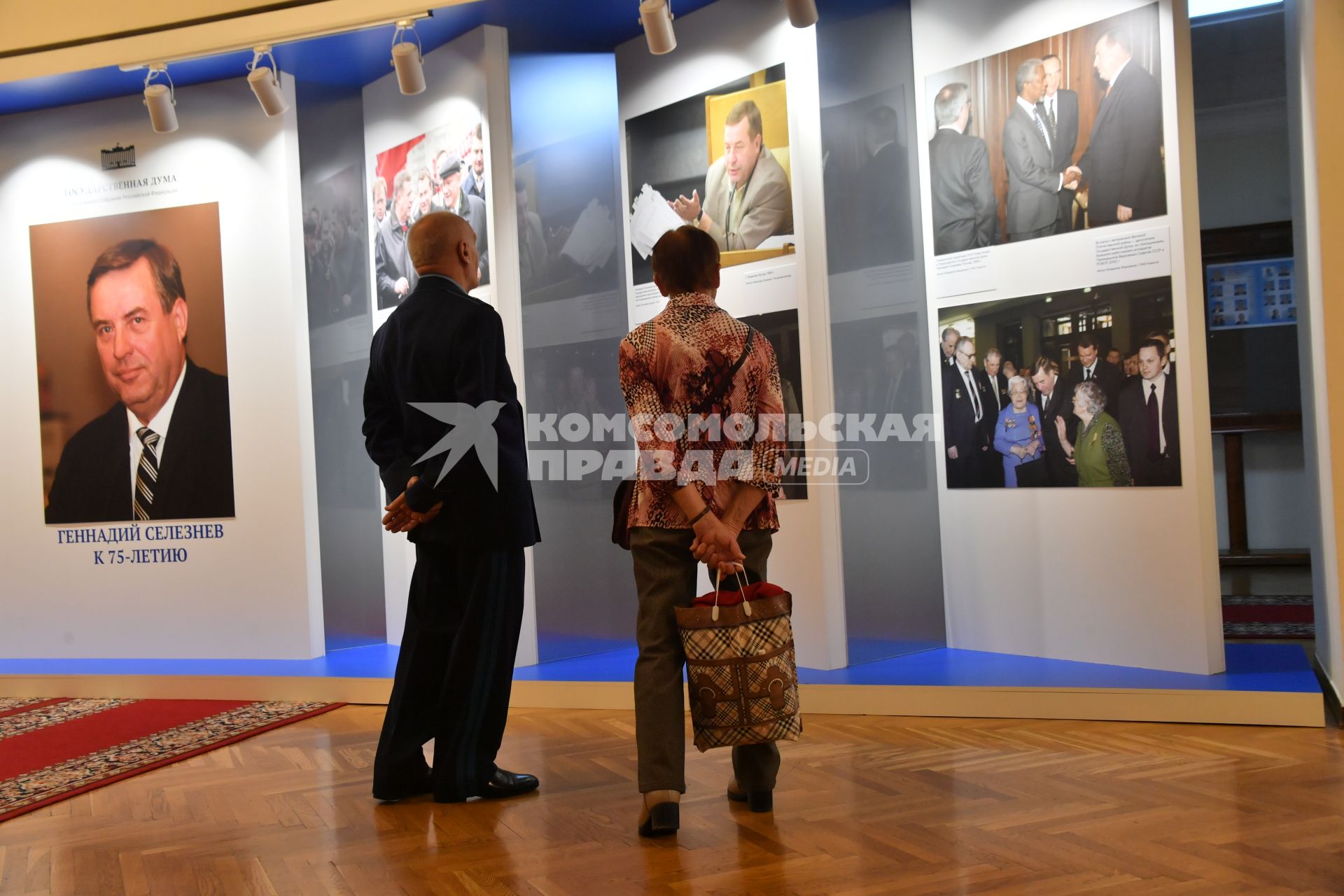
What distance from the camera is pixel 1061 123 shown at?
4.68 metres

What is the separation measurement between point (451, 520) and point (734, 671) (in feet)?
3.31

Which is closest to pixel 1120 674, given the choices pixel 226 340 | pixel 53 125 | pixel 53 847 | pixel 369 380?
pixel 369 380

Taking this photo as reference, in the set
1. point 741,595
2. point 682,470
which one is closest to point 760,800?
point 741,595

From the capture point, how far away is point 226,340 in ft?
19.1

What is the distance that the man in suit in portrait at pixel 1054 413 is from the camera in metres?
4.73

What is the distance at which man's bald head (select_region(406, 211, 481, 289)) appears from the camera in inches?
136

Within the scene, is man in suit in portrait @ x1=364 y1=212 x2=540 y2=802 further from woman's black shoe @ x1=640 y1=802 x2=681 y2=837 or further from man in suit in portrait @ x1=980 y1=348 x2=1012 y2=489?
man in suit in portrait @ x1=980 y1=348 x2=1012 y2=489

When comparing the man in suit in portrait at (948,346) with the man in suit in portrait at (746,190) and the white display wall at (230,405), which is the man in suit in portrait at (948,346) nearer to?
the man in suit in portrait at (746,190)

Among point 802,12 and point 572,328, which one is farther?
point 572,328

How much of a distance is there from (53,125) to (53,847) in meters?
4.41

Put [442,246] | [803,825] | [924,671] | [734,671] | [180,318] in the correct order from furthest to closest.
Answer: [180,318] < [924,671] < [442,246] < [803,825] < [734,671]

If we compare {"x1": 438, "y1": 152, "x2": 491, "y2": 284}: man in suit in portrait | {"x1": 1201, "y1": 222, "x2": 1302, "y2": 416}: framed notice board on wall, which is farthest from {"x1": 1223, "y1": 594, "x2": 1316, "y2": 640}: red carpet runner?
{"x1": 438, "y1": 152, "x2": 491, "y2": 284}: man in suit in portrait

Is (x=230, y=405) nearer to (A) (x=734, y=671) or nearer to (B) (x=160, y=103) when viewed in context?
(B) (x=160, y=103)

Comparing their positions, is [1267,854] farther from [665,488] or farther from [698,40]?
[698,40]
